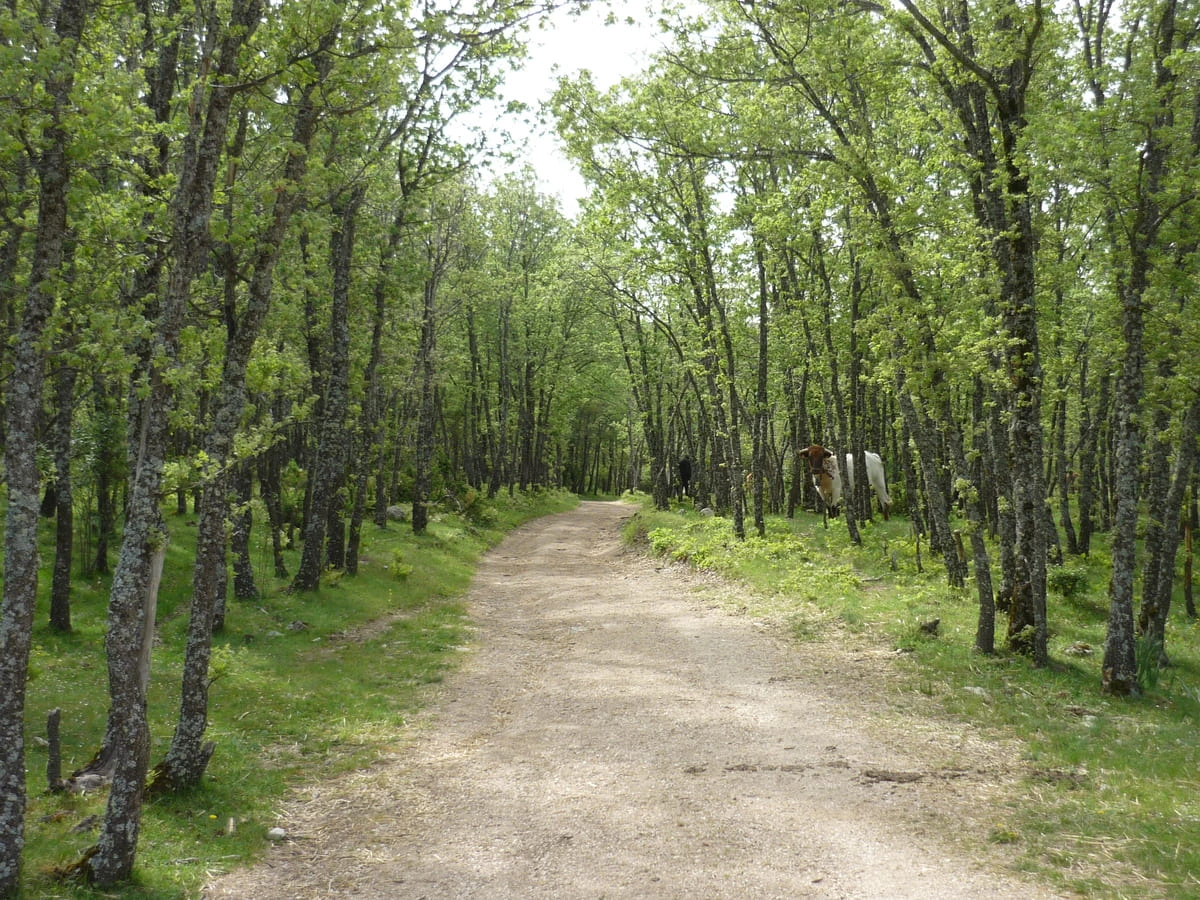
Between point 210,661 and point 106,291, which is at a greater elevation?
point 106,291

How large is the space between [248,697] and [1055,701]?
9750 mm

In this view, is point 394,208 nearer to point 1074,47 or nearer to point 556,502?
point 1074,47

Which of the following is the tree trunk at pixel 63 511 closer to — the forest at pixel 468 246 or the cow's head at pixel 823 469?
the forest at pixel 468 246

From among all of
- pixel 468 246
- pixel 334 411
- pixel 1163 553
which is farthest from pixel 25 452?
pixel 468 246

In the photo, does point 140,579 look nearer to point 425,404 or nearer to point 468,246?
point 425,404

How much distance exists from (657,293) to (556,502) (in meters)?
17.7

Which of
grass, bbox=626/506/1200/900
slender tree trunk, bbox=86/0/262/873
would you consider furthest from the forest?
grass, bbox=626/506/1200/900

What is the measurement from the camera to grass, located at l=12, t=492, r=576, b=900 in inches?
238

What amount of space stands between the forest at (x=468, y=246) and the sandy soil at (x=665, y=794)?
176 centimetres

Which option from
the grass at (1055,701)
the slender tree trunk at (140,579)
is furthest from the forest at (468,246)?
the grass at (1055,701)

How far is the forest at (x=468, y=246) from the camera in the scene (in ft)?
18.5

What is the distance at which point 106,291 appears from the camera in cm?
833

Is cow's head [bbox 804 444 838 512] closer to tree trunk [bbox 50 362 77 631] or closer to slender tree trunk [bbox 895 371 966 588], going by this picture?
slender tree trunk [bbox 895 371 966 588]

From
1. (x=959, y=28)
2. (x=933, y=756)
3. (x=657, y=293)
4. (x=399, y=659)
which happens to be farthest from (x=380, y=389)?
(x=933, y=756)
